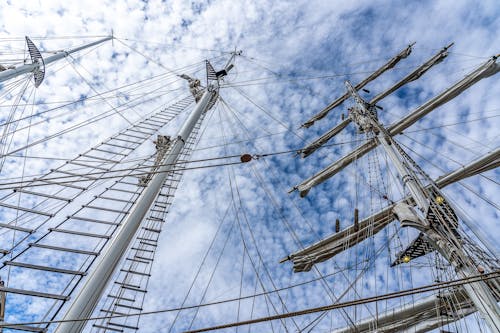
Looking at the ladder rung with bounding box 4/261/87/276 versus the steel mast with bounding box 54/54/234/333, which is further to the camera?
the ladder rung with bounding box 4/261/87/276

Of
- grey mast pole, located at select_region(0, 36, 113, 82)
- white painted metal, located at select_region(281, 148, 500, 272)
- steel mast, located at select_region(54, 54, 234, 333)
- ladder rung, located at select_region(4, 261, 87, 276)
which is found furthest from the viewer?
white painted metal, located at select_region(281, 148, 500, 272)

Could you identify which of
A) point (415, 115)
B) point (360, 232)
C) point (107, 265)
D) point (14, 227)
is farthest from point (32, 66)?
point (415, 115)

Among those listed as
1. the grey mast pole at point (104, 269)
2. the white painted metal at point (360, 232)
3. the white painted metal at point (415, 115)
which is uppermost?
the white painted metal at point (415, 115)

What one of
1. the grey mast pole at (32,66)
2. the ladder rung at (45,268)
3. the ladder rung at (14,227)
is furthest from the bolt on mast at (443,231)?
the grey mast pole at (32,66)

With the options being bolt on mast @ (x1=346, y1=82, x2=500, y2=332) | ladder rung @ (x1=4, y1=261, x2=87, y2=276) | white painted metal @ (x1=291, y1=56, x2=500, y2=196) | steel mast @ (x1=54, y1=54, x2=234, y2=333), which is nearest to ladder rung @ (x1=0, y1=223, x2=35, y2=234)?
ladder rung @ (x1=4, y1=261, x2=87, y2=276)

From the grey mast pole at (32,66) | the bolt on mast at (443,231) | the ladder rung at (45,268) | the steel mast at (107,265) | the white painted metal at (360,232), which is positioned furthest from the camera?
A: the white painted metal at (360,232)

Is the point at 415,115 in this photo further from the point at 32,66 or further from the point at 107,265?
the point at 32,66

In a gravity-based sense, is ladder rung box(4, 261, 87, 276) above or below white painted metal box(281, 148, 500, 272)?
below

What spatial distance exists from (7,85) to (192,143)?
6.08 meters

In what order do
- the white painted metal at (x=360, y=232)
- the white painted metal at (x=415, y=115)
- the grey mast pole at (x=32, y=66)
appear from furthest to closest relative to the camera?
the white painted metal at (x=415, y=115) < the white painted metal at (x=360, y=232) < the grey mast pole at (x=32, y=66)

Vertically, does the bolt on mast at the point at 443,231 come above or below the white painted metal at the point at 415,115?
below

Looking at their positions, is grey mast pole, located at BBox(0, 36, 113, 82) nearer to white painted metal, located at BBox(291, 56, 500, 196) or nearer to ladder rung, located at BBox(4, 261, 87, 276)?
ladder rung, located at BBox(4, 261, 87, 276)

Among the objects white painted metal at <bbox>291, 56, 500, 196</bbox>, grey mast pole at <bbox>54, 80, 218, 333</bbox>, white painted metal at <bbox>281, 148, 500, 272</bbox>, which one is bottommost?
grey mast pole at <bbox>54, 80, 218, 333</bbox>

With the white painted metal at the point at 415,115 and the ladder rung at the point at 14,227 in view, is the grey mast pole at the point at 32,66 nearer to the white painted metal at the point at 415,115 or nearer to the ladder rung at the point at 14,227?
the ladder rung at the point at 14,227
